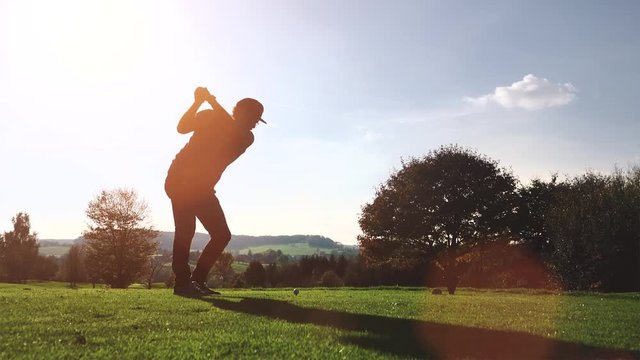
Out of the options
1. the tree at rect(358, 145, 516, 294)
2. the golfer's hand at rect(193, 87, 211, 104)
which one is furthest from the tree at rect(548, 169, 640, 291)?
the golfer's hand at rect(193, 87, 211, 104)

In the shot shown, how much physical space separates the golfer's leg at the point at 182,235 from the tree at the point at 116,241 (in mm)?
44473

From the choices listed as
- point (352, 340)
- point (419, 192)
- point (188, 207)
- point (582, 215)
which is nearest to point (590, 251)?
point (582, 215)

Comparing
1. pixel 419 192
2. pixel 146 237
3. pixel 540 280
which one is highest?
pixel 419 192

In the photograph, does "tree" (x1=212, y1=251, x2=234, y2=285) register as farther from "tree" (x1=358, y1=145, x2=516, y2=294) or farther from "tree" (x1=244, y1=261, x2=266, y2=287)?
"tree" (x1=358, y1=145, x2=516, y2=294)

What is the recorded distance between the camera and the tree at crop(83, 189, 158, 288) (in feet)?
172

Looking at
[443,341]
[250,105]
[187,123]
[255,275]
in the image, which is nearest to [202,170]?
[187,123]

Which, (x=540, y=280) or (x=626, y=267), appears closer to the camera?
(x=626, y=267)

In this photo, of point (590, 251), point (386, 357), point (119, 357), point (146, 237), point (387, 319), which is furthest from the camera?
point (146, 237)

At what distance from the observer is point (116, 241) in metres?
53.0

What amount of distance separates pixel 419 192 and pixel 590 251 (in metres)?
14.4

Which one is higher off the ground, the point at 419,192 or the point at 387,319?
the point at 419,192

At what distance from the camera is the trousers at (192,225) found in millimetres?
11570

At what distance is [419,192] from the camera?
142 feet

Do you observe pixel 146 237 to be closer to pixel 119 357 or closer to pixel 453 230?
pixel 453 230
